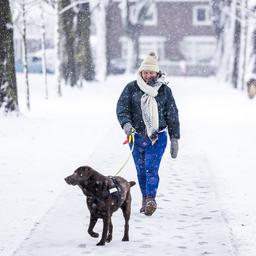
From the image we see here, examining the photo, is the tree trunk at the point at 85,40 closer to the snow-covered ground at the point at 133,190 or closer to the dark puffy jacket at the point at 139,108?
the snow-covered ground at the point at 133,190

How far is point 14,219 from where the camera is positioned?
23.6 feet

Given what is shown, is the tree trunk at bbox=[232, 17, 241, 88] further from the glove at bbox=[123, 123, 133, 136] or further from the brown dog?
the brown dog

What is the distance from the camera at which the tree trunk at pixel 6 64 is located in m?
16.8

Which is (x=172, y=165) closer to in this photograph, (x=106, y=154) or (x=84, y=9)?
(x=106, y=154)

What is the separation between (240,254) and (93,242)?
1.45 m

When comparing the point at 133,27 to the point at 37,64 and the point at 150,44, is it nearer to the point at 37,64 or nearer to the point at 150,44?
the point at 37,64

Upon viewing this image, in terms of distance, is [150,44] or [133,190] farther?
[150,44]

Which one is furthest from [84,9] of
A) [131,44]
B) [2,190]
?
[2,190]

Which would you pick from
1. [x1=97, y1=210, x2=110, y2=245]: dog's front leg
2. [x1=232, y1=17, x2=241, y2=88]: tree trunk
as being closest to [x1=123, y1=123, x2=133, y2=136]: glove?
[x1=97, y1=210, x2=110, y2=245]: dog's front leg

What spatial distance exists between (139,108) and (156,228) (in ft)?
4.57

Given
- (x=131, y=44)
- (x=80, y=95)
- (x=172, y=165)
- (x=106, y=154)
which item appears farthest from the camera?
(x=131, y=44)

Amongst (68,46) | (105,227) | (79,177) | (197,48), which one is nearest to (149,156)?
(105,227)

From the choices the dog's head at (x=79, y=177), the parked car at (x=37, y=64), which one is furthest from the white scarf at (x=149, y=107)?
the parked car at (x=37, y=64)

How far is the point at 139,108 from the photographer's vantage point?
729cm
